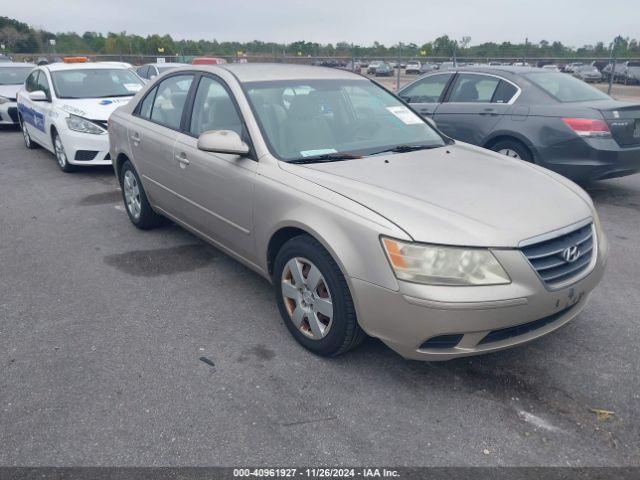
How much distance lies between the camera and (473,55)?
966 inches

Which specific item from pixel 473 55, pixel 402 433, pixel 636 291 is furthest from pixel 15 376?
pixel 473 55

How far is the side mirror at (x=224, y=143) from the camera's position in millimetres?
3455

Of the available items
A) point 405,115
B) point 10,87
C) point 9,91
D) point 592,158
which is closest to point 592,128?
point 592,158

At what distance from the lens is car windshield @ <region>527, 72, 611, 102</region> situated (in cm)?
661

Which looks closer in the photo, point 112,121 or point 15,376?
point 15,376

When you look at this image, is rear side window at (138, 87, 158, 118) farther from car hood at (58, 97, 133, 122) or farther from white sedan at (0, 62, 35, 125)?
white sedan at (0, 62, 35, 125)

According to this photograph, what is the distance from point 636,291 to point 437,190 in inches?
83.9

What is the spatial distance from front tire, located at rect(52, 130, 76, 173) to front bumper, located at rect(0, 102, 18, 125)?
505 cm

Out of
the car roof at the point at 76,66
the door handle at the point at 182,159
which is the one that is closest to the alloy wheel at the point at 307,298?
the door handle at the point at 182,159

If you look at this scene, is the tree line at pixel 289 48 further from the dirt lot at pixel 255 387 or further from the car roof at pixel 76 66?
the dirt lot at pixel 255 387

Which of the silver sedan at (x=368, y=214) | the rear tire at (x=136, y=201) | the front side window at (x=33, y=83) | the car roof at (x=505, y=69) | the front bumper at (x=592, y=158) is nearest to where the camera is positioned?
the silver sedan at (x=368, y=214)

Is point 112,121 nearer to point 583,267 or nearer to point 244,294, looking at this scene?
point 244,294

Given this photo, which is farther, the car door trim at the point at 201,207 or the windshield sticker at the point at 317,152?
the car door trim at the point at 201,207

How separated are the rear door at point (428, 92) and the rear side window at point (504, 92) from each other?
820 mm
